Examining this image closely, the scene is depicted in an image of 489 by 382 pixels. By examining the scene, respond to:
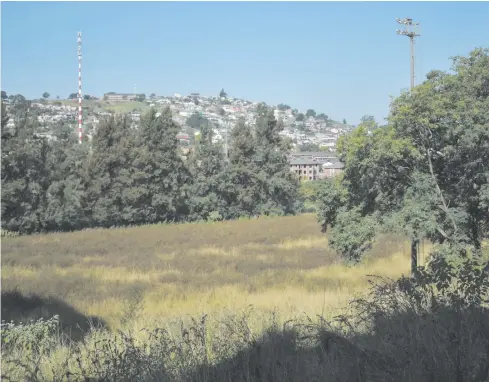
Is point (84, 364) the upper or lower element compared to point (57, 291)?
upper

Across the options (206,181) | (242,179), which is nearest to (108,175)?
(206,181)

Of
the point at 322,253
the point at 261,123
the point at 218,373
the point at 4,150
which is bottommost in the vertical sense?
the point at 322,253

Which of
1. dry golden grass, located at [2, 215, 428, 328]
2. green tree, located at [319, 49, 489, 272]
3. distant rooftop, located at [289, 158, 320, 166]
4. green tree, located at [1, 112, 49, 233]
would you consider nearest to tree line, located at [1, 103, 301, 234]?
green tree, located at [1, 112, 49, 233]

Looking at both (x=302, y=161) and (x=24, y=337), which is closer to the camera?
(x=24, y=337)

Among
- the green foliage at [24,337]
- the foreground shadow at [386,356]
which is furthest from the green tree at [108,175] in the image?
the foreground shadow at [386,356]

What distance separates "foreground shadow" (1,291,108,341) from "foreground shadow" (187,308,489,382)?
6.72 metres

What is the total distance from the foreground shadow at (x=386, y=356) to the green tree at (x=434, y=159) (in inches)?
324

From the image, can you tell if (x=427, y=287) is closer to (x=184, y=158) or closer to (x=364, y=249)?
(x=364, y=249)

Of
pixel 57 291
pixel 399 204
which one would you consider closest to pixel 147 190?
pixel 57 291

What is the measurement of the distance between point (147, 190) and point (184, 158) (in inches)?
340

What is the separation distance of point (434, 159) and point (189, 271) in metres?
9.17

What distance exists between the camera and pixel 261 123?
51.9 m

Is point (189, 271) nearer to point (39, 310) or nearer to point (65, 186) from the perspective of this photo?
point (39, 310)

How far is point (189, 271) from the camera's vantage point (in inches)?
725
